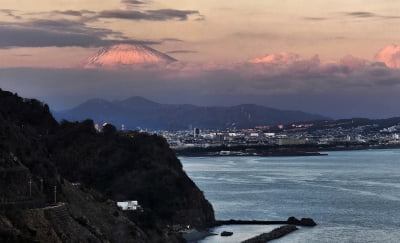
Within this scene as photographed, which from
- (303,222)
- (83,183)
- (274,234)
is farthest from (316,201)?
(83,183)

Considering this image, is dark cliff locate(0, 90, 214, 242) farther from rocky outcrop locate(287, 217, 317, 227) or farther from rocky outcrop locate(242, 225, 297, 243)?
rocky outcrop locate(287, 217, 317, 227)

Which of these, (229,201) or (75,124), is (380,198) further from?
(75,124)

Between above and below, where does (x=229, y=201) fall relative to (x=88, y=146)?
below

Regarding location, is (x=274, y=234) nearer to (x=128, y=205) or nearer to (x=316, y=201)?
(x=128, y=205)

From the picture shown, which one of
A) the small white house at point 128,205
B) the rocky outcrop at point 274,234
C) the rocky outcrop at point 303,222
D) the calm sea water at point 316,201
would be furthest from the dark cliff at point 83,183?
the rocky outcrop at point 303,222

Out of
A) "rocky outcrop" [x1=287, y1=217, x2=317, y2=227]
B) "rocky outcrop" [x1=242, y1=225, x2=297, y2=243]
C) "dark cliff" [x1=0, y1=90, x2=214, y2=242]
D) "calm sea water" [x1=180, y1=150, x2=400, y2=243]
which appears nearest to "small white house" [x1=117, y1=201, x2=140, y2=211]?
"dark cliff" [x1=0, y1=90, x2=214, y2=242]

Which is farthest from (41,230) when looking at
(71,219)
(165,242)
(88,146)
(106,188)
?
(88,146)
